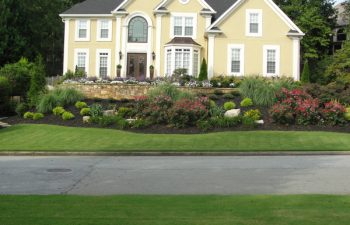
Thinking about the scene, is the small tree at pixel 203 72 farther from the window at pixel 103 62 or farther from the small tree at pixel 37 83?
the small tree at pixel 37 83

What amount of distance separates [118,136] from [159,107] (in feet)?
14.2

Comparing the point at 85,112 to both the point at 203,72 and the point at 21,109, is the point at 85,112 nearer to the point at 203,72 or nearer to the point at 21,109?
the point at 21,109

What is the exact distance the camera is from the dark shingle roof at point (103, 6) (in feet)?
138

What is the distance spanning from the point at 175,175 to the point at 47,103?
19.0 meters

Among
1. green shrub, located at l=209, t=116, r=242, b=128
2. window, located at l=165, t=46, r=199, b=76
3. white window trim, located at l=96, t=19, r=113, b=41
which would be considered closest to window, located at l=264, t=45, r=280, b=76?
window, located at l=165, t=46, r=199, b=76

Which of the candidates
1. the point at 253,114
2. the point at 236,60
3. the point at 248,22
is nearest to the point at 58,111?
the point at 253,114

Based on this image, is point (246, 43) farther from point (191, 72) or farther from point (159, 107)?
point (159, 107)

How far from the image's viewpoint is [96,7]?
42.8 meters

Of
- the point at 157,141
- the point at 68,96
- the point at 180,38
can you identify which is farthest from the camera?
the point at 180,38

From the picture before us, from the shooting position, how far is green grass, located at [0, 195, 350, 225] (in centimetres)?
667

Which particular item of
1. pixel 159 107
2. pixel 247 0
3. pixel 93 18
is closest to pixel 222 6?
pixel 247 0

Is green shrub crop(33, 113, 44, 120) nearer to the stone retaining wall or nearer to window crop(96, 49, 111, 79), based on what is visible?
the stone retaining wall

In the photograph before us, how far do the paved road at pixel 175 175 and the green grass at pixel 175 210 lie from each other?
1.67m

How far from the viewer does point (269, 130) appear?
82.9ft
